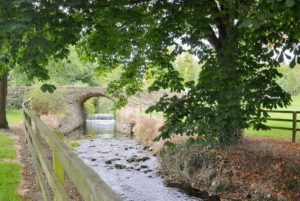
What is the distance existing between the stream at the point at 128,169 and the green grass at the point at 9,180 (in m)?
3.35

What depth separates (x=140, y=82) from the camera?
12109 mm

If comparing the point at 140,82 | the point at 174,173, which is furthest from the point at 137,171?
the point at 140,82

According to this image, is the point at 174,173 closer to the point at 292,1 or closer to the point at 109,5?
the point at 109,5

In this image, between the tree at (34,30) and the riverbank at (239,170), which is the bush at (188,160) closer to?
the riverbank at (239,170)

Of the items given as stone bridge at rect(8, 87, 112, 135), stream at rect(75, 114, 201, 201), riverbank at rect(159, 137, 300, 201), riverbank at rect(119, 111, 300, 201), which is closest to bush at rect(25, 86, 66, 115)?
stream at rect(75, 114, 201, 201)

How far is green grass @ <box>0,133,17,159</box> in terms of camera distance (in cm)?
1017

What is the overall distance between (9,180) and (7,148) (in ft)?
13.7

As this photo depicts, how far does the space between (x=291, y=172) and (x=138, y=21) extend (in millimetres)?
5618

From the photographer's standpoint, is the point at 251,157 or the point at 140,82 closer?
the point at 251,157

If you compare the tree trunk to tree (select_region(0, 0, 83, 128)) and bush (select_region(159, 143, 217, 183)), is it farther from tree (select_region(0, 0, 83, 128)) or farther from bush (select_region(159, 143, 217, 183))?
tree (select_region(0, 0, 83, 128))

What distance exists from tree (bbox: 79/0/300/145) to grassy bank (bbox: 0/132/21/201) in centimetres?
291

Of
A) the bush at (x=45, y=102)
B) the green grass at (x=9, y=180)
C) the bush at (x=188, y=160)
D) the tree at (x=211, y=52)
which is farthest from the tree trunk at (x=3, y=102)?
the tree at (x=211, y=52)

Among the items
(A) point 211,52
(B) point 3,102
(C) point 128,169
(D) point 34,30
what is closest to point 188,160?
(C) point 128,169

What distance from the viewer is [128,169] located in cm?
1504
